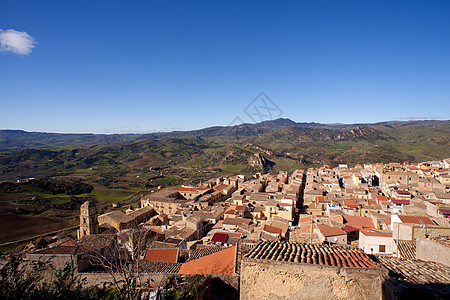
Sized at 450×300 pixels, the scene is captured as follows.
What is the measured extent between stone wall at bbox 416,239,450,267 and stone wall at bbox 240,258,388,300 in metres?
4.31

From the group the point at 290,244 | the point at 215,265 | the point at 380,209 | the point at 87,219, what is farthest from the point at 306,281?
the point at 380,209

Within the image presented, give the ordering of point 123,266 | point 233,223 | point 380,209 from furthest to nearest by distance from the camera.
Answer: point 380,209 < point 233,223 < point 123,266

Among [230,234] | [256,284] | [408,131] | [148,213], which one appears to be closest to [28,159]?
[148,213]

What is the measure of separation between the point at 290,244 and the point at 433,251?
4.82 m

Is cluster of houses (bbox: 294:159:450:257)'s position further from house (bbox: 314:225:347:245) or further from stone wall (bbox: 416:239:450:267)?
stone wall (bbox: 416:239:450:267)

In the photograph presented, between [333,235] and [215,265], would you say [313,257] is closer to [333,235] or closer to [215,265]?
[215,265]

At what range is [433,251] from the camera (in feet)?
25.7

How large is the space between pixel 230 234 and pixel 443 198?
72.8 feet

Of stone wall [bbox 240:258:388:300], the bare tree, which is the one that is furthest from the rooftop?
the bare tree

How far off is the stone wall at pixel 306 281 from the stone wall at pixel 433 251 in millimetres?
4312

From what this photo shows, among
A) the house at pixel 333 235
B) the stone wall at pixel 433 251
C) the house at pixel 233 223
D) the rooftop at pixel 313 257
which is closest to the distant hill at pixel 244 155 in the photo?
the house at pixel 233 223

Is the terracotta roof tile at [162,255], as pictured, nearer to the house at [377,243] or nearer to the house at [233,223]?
the house at [233,223]

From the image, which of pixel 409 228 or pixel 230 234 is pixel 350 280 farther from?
pixel 230 234

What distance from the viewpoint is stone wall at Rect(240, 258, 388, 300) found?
4.79 m
